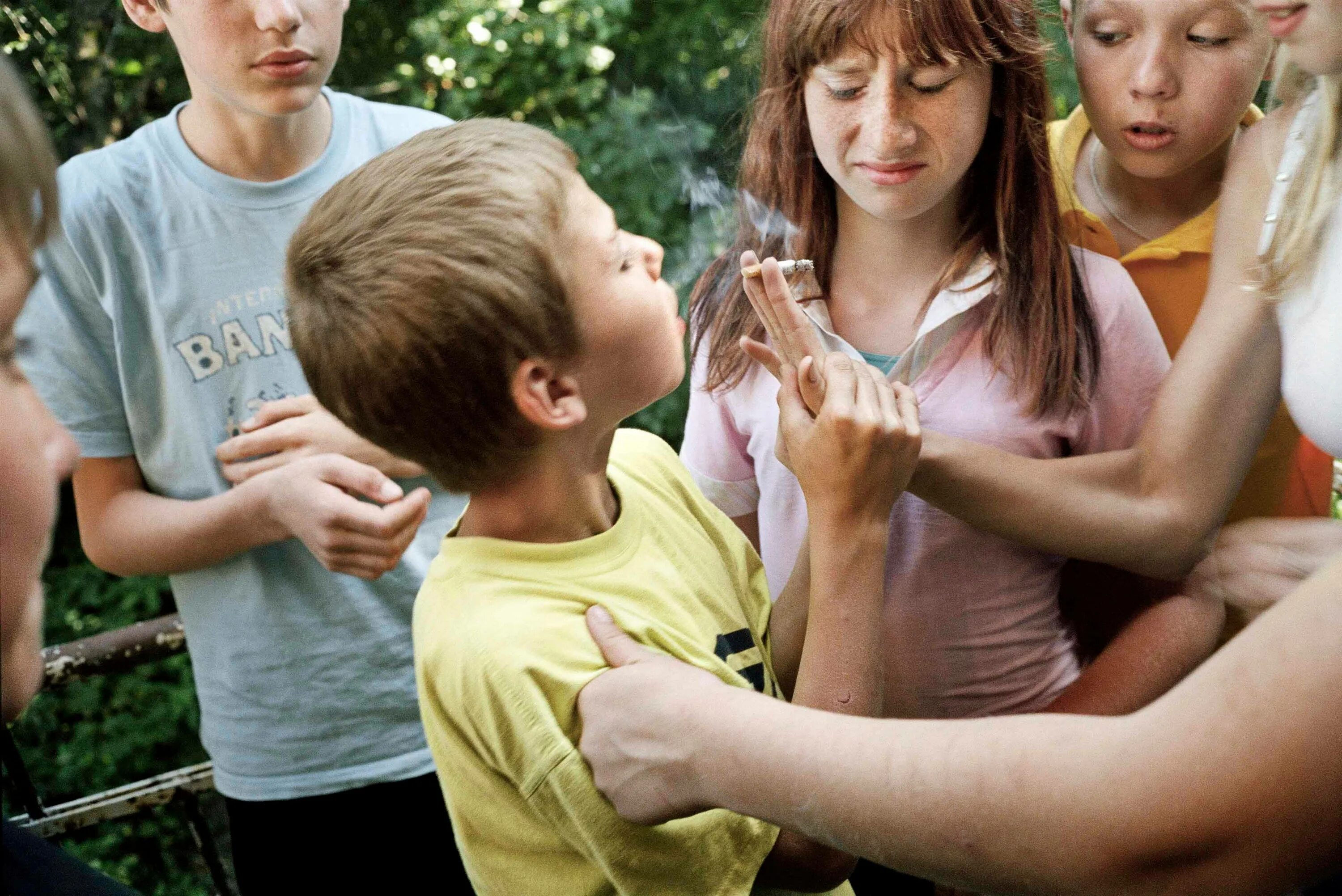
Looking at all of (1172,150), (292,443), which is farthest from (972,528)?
(292,443)

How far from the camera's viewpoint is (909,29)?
142cm

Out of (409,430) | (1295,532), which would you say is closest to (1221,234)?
(1295,532)

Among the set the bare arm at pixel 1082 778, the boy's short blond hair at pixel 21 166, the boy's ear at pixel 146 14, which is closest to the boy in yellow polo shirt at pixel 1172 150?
the bare arm at pixel 1082 778

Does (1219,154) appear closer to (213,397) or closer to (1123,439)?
(1123,439)

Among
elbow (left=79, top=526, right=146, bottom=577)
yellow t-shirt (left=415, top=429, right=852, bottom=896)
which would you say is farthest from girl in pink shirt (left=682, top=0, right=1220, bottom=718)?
elbow (left=79, top=526, right=146, bottom=577)

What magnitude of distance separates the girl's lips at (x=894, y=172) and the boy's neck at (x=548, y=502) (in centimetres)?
49

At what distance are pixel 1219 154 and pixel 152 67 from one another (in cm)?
353

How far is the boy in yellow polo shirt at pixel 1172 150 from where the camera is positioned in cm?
151

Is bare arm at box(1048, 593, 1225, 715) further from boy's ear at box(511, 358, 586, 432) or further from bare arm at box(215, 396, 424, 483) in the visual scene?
bare arm at box(215, 396, 424, 483)

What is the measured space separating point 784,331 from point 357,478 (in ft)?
2.14

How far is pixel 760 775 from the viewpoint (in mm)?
1023

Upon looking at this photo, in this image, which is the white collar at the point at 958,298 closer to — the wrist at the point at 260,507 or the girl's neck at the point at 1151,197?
the girl's neck at the point at 1151,197

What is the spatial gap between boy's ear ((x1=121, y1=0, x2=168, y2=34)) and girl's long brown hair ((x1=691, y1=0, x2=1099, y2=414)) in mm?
984

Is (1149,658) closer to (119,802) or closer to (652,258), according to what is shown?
(652,258)
